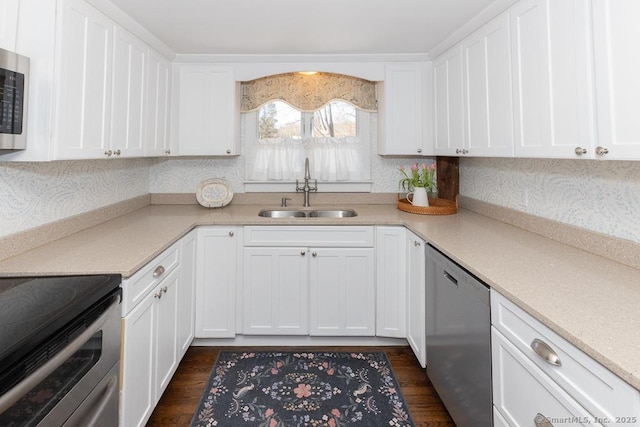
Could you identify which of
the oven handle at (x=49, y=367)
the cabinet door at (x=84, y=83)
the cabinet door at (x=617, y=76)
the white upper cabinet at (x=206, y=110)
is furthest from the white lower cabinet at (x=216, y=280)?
the cabinet door at (x=617, y=76)

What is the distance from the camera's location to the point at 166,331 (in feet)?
6.01

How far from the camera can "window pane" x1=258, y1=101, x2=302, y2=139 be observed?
305 cm

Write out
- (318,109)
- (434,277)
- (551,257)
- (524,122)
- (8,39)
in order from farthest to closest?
(318,109) → (434,277) → (524,122) → (551,257) → (8,39)

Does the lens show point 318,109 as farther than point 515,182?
Yes

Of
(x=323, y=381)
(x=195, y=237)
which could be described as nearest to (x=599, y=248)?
(x=323, y=381)

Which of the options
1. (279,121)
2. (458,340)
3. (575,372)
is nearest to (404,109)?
(279,121)

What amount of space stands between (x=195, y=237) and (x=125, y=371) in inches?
43.2

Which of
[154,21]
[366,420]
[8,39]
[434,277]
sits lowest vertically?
[366,420]

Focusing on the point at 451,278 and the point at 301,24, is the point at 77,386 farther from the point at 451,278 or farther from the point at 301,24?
the point at 301,24

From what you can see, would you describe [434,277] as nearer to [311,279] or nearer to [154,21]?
[311,279]

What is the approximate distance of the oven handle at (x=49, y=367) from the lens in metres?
0.76

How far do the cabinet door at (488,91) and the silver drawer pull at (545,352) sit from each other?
108 centimetres

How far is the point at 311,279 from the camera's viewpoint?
7.89 feet

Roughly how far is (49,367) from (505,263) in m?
1.61
